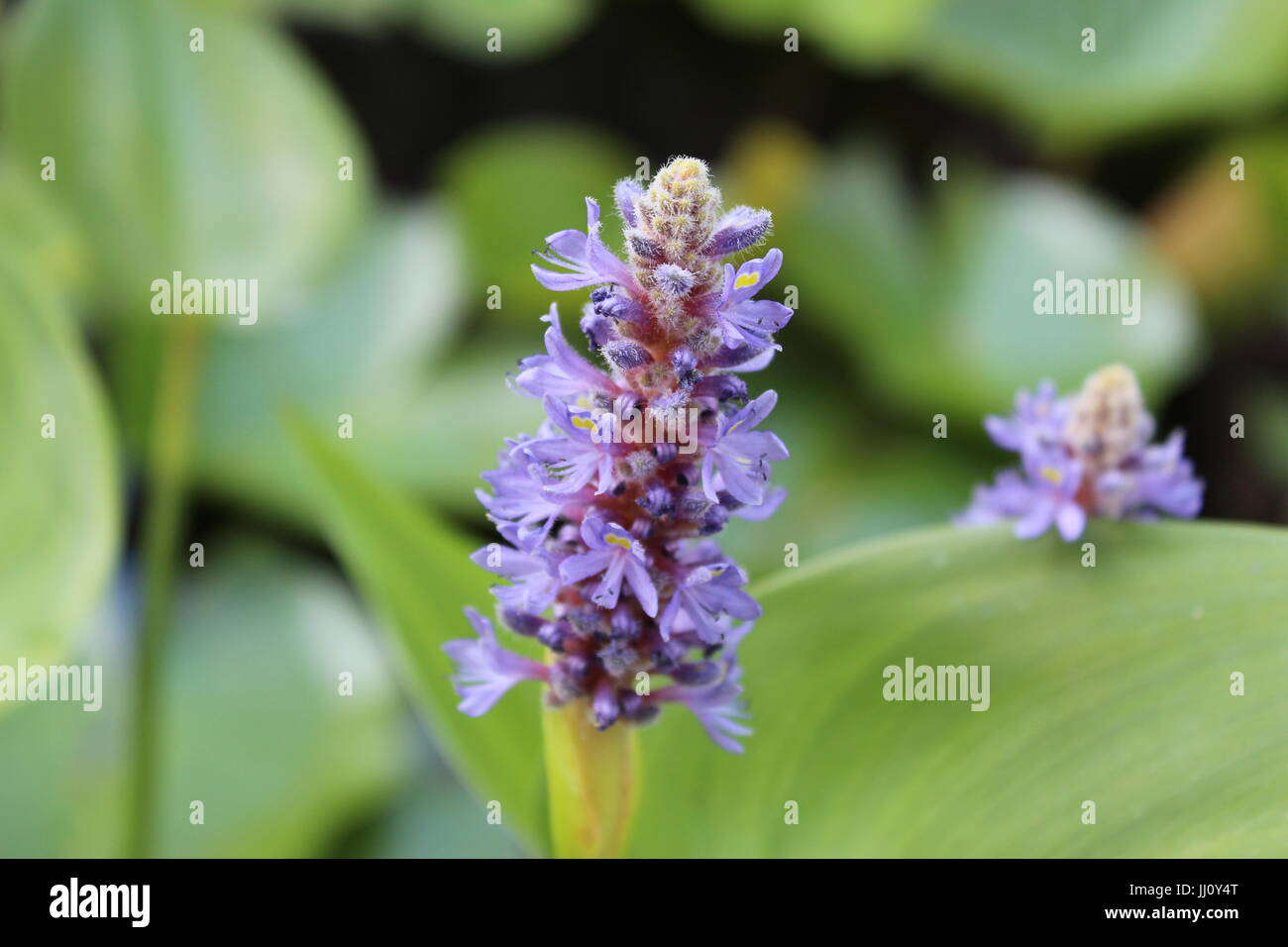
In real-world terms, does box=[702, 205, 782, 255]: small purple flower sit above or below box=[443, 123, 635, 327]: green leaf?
below

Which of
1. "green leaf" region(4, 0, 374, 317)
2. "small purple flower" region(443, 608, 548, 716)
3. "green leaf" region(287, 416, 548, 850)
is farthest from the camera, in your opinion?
"green leaf" region(4, 0, 374, 317)

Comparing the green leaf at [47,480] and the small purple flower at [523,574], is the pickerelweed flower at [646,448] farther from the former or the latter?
the green leaf at [47,480]

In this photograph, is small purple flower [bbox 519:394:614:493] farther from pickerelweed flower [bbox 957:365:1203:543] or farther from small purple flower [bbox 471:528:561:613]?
pickerelweed flower [bbox 957:365:1203:543]

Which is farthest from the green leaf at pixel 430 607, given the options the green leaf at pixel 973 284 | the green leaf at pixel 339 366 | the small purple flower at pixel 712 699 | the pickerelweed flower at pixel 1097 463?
the green leaf at pixel 973 284

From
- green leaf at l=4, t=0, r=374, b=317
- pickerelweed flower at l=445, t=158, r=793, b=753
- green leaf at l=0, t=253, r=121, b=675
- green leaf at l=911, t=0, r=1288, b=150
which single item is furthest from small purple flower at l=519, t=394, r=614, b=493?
green leaf at l=911, t=0, r=1288, b=150

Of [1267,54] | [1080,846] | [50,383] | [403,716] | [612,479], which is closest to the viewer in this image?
[612,479]
